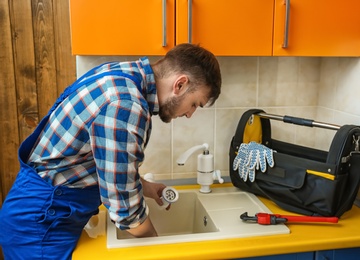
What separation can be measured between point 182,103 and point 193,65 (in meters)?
0.12

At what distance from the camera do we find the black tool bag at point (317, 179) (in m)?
1.29

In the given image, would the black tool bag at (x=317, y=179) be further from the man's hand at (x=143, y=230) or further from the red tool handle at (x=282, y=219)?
the man's hand at (x=143, y=230)

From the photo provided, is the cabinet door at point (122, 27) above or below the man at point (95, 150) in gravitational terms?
above

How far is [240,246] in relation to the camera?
3.82 ft

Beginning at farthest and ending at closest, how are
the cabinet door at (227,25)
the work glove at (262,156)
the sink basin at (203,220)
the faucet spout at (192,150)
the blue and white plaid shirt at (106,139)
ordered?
the faucet spout at (192,150)
the work glove at (262,156)
the cabinet door at (227,25)
the sink basin at (203,220)
the blue and white plaid shirt at (106,139)

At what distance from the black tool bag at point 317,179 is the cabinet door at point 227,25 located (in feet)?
1.10

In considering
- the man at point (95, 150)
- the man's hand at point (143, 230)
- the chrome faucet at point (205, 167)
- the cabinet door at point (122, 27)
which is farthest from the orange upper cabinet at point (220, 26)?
the man's hand at point (143, 230)

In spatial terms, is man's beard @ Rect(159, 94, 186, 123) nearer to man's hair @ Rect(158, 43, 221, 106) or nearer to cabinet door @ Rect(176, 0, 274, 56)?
man's hair @ Rect(158, 43, 221, 106)

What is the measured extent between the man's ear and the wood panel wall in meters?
0.67

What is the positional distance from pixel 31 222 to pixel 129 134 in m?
0.41

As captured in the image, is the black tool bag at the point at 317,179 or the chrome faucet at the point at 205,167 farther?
the chrome faucet at the point at 205,167

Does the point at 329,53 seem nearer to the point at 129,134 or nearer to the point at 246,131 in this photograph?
the point at 246,131

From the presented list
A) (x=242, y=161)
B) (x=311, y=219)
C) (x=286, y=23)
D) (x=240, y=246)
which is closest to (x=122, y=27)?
(x=286, y=23)

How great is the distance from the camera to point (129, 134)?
99 cm
